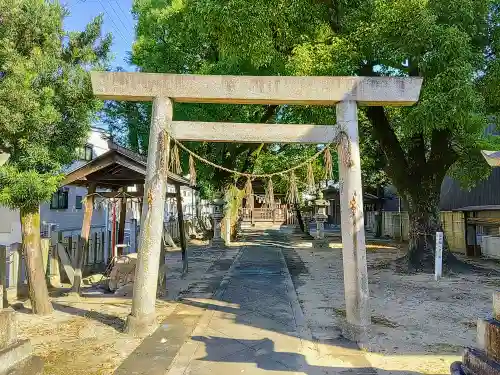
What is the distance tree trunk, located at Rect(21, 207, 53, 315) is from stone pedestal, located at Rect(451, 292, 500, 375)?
22.7 feet

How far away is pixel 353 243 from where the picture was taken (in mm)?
6637

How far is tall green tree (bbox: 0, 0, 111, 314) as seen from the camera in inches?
270

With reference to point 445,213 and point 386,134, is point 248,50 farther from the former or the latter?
point 445,213

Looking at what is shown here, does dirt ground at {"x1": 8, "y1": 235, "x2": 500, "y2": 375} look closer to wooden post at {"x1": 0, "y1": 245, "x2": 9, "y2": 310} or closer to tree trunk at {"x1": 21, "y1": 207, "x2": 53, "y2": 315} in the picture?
tree trunk at {"x1": 21, "y1": 207, "x2": 53, "y2": 315}

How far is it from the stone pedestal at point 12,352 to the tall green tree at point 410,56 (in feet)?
28.7

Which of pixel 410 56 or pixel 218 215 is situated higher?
pixel 410 56

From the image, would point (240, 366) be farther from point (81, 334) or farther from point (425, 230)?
point (425, 230)

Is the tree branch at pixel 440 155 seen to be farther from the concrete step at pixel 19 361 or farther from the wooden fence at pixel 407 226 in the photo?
the concrete step at pixel 19 361

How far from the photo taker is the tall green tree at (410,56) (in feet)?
33.1

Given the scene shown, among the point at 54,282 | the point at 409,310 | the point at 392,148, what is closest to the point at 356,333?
the point at 409,310

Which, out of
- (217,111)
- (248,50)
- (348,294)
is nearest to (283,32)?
(248,50)

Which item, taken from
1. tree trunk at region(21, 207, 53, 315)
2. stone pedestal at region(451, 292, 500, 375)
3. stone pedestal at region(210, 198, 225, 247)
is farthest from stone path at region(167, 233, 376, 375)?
stone pedestal at region(210, 198, 225, 247)

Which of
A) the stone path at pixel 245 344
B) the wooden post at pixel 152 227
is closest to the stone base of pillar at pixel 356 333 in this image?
the stone path at pixel 245 344

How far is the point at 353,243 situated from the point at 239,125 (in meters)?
2.68
